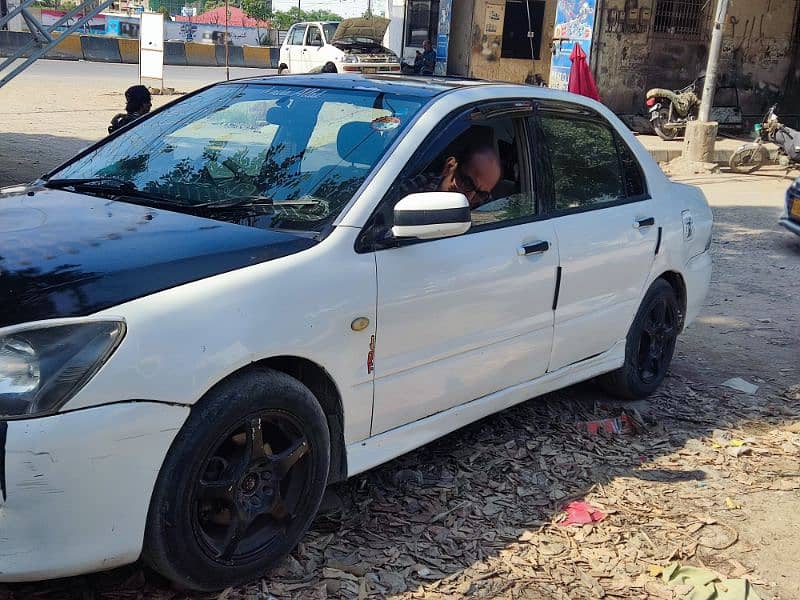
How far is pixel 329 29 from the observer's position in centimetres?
2673

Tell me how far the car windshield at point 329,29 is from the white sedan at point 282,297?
890 inches

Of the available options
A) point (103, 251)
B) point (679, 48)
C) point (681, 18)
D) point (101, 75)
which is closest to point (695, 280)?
point (103, 251)

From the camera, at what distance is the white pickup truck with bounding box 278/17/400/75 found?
25.1m

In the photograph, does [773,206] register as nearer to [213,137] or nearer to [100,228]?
[213,137]

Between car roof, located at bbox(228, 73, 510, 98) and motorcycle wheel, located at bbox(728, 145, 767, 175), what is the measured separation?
12.7 m

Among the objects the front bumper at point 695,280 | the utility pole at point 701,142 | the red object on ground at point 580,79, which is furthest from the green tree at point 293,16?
the front bumper at point 695,280

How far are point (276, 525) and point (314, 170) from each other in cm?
143

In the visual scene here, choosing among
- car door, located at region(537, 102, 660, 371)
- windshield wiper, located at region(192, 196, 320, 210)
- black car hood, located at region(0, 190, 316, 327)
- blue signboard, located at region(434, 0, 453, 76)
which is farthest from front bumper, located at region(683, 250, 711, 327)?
blue signboard, located at region(434, 0, 453, 76)

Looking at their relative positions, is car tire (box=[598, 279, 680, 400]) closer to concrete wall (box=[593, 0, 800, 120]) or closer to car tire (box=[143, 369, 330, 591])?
car tire (box=[143, 369, 330, 591])

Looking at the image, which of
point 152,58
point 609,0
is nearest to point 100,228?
point 609,0

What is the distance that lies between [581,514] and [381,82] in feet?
7.07

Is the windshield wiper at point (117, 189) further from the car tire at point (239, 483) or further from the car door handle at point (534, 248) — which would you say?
the car door handle at point (534, 248)

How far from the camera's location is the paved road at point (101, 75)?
25.3 metres

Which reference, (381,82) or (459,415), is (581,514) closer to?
(459,415)
